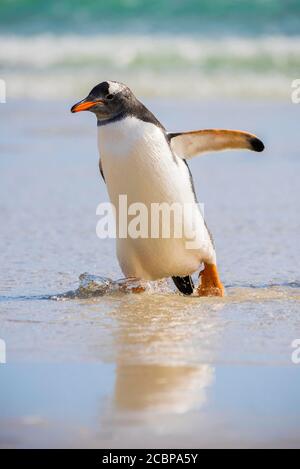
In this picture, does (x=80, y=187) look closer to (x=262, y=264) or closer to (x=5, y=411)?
(x=262, y=264)

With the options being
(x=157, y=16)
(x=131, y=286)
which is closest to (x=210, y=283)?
(x=131, y=286)

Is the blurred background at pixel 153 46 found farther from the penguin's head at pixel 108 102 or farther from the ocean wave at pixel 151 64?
the penguin's head at pixel 108 102

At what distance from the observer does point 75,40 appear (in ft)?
63.6

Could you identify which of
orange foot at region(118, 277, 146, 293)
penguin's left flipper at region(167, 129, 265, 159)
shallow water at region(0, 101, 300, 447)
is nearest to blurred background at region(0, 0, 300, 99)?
shallow water at region(0, 101, 300, 447)

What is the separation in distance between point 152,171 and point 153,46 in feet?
44.9

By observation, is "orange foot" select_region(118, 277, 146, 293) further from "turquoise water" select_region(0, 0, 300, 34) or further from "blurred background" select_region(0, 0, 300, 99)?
"turquoise water" select_region(0, 0, 300, 34)

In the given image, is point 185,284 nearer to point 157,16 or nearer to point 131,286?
point 131,286

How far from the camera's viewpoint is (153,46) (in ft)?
59.7

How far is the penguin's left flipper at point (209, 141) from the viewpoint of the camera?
4.95m

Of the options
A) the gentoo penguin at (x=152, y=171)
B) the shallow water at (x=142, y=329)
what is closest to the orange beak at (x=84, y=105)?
the gentoo penguin at (x=152, y=171)

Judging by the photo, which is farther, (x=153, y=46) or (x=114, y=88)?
(x=153, y=46)

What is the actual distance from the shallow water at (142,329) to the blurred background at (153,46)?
6.48 m

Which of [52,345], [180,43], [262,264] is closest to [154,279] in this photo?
[262,264]
